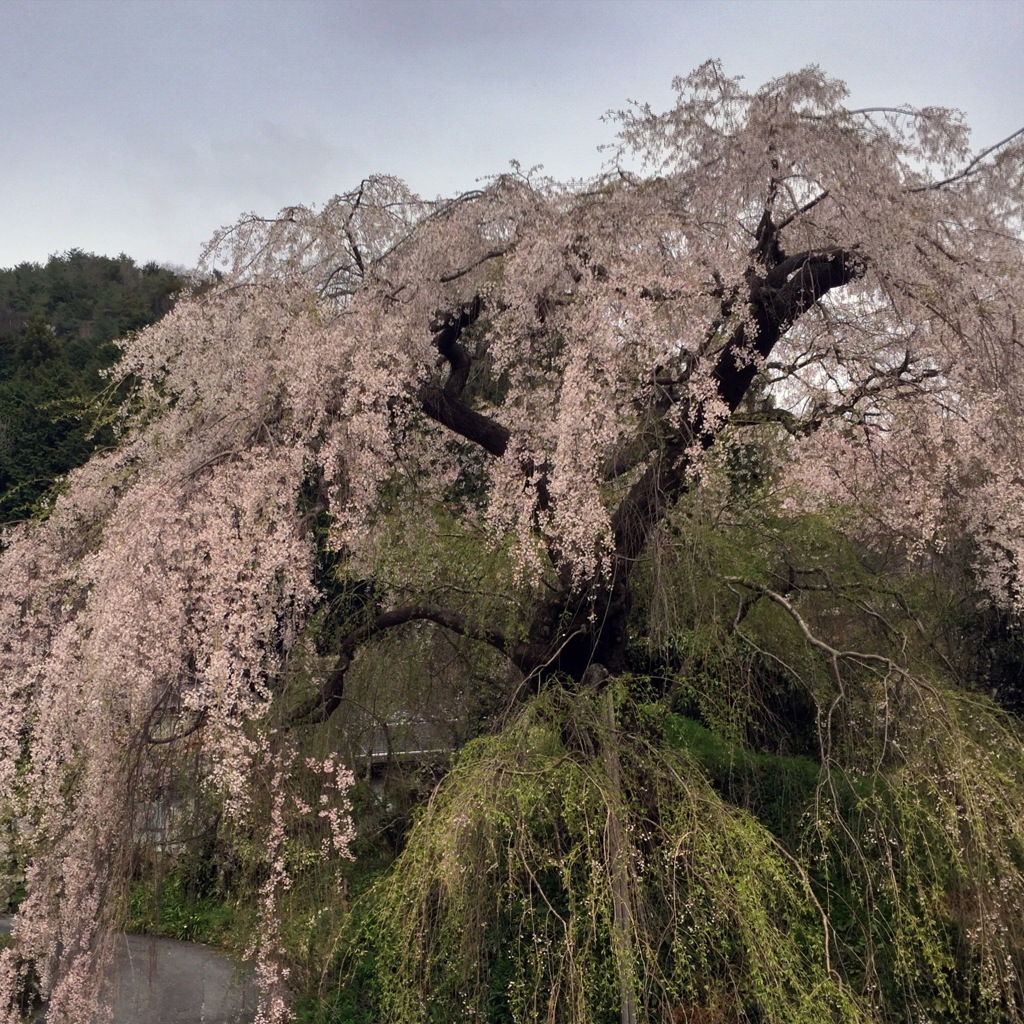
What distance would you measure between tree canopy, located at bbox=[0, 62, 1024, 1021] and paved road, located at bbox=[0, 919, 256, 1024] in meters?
1.95

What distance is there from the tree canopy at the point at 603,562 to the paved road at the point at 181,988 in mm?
1948

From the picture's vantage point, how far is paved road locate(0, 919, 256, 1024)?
585cm

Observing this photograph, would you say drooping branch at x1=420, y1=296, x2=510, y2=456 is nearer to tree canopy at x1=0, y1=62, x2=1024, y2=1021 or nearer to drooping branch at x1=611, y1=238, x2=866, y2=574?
tree canopy at x1=0, y1=62, x2=1024, y2=1021

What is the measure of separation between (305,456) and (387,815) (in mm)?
2944

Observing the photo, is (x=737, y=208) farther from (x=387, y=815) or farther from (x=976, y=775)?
(x=387, y=815)

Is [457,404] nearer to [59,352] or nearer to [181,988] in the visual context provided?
[181,988]

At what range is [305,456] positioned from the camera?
4.05 meters

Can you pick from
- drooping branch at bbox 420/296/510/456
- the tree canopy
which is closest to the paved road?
the tree canopy

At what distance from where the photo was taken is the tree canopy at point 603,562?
3.32m

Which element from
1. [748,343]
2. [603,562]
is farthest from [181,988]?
[748,343]

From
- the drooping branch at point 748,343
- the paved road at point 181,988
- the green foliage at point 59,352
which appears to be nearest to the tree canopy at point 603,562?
the drooping branch at point 748,343

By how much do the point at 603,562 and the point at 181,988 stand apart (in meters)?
5.52

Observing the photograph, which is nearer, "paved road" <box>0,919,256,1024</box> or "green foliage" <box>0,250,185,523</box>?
"paved road" <box>0,919,256,1024</box>

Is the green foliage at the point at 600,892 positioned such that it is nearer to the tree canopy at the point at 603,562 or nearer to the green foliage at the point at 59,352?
the tree canopy at the point at 603,562
